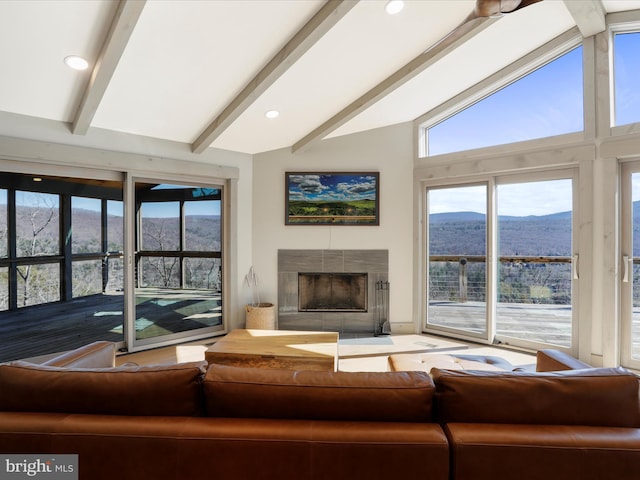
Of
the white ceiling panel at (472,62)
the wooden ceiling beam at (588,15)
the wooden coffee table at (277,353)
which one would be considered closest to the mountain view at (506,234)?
the white ceiling panel at (472,62)

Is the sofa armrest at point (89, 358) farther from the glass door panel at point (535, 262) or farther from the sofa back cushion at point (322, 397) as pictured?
the glass door panel at point (535, 262)

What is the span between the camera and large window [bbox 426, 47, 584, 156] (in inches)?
137

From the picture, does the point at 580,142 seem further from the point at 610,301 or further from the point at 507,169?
the point at 610,301

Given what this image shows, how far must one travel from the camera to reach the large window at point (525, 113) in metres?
3.48

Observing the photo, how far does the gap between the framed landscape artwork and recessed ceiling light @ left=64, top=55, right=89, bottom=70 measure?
2.49 meters

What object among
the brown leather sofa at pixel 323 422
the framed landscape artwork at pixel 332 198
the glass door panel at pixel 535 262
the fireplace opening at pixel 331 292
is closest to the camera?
the brown leather sofa at pixel 323 422

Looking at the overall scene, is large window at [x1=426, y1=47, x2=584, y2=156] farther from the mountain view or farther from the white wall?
the mountain view

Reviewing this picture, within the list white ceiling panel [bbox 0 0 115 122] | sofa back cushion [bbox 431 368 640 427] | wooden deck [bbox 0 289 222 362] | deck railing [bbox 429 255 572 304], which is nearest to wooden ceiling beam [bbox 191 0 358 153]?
white ceiling panel [bbox 0 0 115 122]

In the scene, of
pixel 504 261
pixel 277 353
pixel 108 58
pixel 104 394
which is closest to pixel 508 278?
pixel 504 261

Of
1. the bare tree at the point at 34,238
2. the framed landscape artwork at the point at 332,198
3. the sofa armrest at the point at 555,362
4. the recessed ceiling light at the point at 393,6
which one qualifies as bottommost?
the sofa armrest at the point at 555,362

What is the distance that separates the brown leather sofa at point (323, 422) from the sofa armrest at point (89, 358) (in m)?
0.59

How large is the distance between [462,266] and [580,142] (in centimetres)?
180

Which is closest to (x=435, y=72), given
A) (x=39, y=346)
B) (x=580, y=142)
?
(x=580, y=142)

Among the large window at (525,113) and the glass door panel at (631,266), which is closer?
the glass door panel at (631,266)
